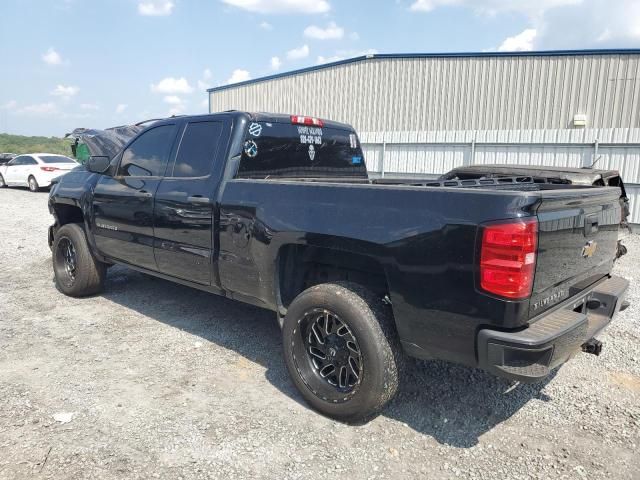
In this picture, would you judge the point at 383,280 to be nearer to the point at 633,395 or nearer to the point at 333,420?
the point at 333,420

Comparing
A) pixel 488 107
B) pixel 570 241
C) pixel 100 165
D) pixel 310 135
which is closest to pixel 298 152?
pixel 310 135

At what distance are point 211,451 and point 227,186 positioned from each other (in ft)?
6.02

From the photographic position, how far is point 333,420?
311 centimetres

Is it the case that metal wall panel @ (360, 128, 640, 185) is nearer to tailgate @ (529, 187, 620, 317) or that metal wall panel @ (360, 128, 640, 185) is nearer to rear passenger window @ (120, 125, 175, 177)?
tailgate @ (529, 187, 620, 317)

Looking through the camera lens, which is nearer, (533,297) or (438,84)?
(533,297)

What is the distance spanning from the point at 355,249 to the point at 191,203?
5.37 ft

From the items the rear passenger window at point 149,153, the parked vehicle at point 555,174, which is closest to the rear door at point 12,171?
Result: the rear passenger window at point 149,153

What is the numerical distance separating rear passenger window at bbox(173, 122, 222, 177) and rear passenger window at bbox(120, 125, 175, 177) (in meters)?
0.22

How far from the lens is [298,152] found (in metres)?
4.25

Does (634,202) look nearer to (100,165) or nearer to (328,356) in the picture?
(328,356)

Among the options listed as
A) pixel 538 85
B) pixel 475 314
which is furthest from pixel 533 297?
pixel 538 85

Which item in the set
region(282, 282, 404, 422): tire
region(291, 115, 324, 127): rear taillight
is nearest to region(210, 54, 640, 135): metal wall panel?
region(291, 115, 324, 127): rear taillight

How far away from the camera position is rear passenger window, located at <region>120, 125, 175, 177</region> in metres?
4.36

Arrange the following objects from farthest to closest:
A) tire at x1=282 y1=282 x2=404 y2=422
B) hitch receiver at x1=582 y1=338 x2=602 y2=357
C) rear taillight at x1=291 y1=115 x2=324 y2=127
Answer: rear taillight at x1=291 y1=115 x2=324 y2=127
hitch receiver at x1=582 y1=338 x2=602 y2=357
tire at x1=282 y1=282 x2=404 y2=422
